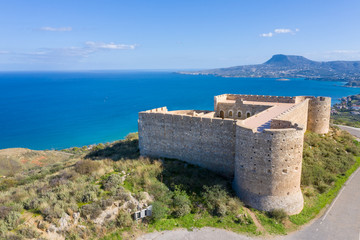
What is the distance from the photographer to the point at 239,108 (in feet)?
76.2

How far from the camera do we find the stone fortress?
12516 mm

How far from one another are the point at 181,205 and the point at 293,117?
1188cm

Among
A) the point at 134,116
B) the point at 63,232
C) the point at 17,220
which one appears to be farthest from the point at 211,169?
the point at 134,116

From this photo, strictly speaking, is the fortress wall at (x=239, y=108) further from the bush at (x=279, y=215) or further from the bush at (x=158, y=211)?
the bush at (x=158, y=211)

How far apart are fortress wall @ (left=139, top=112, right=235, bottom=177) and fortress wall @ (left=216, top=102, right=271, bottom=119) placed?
25.7 feet

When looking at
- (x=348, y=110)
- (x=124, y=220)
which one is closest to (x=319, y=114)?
(x=124, y=220)

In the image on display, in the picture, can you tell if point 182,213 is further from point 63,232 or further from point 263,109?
point 263,109

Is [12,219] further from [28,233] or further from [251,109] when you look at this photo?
[251,109]

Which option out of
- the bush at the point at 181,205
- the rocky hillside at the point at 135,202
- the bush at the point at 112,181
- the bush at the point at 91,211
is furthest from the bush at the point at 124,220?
the bush at the point at 181,205

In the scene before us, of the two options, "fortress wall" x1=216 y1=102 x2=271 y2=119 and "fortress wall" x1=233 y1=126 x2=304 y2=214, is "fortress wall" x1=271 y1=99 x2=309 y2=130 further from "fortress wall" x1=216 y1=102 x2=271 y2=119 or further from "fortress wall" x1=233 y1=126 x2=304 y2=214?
"fortress wall" x1=216 y1=102 x2=271 y2=119

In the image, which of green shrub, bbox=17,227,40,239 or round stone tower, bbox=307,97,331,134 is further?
round stone tower, bbox=307,97,331,134

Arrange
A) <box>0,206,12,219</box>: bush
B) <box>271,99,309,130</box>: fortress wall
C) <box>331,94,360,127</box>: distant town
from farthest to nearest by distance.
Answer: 1. <box>331,94,360,127</box>: distant town
2. <box>271,99,309,130</box>: fortress wall
3. <box>0,206,12,219</box>: bush

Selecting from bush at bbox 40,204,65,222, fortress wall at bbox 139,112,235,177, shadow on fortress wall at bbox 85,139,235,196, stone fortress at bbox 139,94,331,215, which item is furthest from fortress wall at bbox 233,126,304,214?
bush at bbox 40,204,65,222

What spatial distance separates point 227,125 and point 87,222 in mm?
9572
